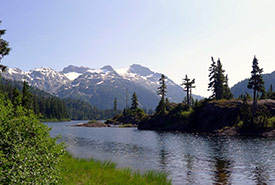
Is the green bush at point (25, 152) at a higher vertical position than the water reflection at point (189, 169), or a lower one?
higher

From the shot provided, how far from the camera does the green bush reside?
27.9 feet

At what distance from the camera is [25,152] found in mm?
9094

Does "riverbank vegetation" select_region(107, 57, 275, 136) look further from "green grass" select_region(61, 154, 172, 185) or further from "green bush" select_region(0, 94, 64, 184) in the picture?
"green bush" select_region(0, 94, 64, 184)

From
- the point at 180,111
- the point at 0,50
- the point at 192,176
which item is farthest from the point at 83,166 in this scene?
the point at 180,111

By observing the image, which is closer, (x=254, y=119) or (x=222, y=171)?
(x=222, y=171)

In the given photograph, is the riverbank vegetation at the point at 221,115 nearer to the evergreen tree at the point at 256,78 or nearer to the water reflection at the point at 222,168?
the evergreen tree at the point at 256,78

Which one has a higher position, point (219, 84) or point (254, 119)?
point (219, 84)

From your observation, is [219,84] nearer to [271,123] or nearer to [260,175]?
[271,123]

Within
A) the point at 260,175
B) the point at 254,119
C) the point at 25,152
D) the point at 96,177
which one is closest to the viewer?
the point at 25,152

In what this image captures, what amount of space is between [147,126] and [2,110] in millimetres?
95320

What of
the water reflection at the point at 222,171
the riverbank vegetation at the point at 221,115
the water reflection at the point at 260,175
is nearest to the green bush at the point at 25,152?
the water reflection at the point at 222,171

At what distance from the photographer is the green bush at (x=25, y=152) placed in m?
8.52

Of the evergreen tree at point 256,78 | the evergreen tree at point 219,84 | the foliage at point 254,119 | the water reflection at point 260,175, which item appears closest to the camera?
the water reflection at point 260,175

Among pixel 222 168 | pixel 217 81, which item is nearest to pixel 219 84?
pixel 217 81
